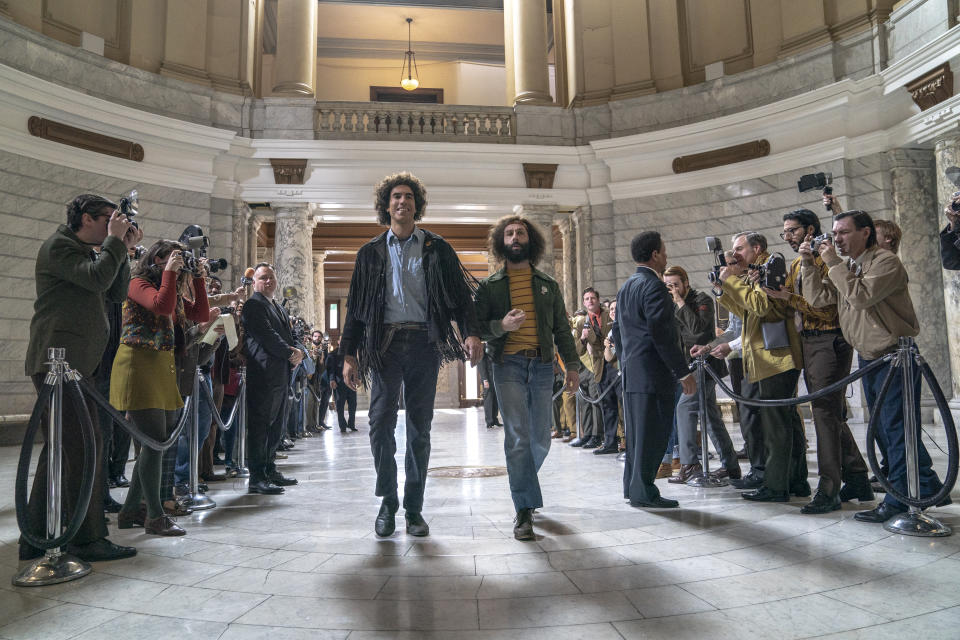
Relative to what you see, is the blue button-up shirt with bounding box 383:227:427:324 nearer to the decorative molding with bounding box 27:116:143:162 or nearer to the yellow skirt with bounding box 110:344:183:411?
the yellow skirt with bounding box 110:344:183:411

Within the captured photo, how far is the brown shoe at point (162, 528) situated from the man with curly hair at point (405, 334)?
44.0 inches

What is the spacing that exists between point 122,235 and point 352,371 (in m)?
1.32

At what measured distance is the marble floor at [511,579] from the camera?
7.19ft

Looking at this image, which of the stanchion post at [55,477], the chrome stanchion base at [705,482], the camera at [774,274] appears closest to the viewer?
the stanchion post at [55,477]

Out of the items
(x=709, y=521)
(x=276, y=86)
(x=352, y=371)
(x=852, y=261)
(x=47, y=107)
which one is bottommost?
(x=709, y=521)

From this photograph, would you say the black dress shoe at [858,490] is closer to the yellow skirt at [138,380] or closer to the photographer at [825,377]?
the photographer at [825,377]

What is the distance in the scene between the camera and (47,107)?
997cm

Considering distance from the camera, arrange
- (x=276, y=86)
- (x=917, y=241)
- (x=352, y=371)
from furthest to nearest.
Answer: (x=276, y=86) → (x=917, y=241) → (x=352, y=371)

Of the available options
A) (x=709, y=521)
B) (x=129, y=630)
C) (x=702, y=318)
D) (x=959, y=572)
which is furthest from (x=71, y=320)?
(x=702, y=318)

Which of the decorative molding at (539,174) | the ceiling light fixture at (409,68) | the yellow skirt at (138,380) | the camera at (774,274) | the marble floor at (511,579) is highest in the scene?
the ceiling light fixture at (409,68)

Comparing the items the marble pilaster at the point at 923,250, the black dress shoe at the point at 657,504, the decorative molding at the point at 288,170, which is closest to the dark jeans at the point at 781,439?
the black dress shoe at the point at 657,504

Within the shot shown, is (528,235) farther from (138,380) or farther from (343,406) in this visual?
(343,406)

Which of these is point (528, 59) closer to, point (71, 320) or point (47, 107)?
point (47, 107)

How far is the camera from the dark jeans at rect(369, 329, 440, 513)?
11.7ft
